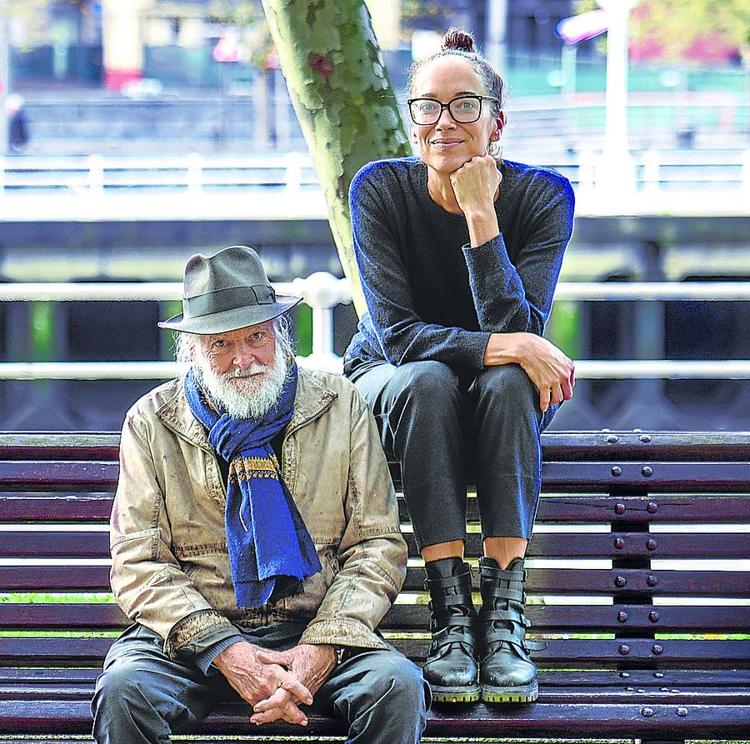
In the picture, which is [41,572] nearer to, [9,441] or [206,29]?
[9,441]

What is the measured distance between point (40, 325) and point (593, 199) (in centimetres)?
595

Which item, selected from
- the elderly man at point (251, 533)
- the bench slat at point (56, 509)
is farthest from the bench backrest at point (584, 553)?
the elderly man at point (251, 533)

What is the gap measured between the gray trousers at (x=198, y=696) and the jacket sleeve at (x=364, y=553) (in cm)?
8

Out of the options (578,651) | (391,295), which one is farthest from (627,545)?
(391,295)

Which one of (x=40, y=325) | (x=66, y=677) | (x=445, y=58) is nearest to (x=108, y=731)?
(x=66, y=677)

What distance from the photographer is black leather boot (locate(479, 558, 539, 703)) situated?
3129 mm

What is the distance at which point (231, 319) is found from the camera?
3188 millimetres

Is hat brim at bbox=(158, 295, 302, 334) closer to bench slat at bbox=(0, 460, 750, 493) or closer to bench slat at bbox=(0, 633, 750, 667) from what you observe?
bench slat at bbox=(0, 460, 750, 493)

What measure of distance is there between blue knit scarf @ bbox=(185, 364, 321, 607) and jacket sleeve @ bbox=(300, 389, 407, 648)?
0.09m

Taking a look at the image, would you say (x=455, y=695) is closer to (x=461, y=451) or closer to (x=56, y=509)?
(x=461, y=451)

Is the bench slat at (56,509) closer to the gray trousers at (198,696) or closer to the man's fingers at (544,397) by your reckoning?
the gray trousers at (198,696)

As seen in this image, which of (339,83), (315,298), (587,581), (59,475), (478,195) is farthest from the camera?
(315,298)

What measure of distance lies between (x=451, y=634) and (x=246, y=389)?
74 cm

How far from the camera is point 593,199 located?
574 inches
